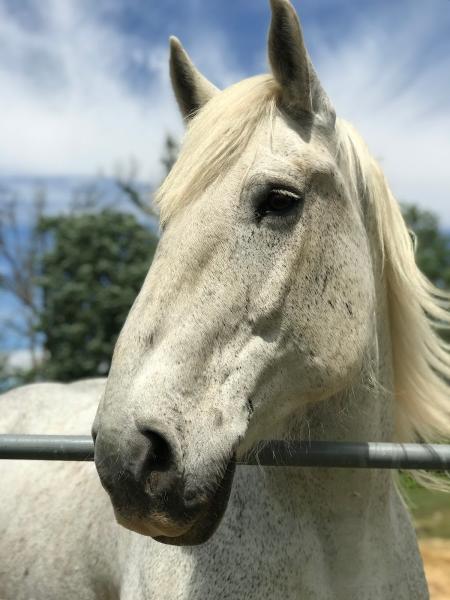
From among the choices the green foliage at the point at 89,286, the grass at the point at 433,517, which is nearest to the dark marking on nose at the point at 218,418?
the grass at the point at 433,517

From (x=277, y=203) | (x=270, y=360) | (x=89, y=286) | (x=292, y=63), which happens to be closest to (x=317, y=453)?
(x=270, y=360)

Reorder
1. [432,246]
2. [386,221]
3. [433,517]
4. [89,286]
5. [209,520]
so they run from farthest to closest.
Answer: [432,246]
[89,286]
[433,517]
[386,221]
[209,520]

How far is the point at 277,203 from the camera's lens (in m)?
1.56

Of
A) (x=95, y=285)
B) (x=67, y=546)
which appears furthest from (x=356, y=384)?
(x=95, y=285)

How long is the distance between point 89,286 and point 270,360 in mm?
14370

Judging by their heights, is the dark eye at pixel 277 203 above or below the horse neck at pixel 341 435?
above

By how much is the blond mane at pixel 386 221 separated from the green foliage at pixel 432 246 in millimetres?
32791

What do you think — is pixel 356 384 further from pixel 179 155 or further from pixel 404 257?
pixel 179 155

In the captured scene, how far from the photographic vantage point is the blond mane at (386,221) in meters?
1.61

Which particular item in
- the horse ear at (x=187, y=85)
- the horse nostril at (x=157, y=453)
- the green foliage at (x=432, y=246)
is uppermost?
the horse ear at (x=187, y=85)

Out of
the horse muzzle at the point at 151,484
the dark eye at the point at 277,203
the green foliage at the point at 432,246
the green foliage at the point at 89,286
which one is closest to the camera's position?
the horse muzzle at the point at 151,484

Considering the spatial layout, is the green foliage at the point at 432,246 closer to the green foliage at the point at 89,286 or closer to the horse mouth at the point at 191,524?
the green foliage at the point at 89,286

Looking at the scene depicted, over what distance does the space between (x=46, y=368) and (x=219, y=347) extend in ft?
47.7

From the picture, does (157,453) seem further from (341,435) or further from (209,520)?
(341,435)
